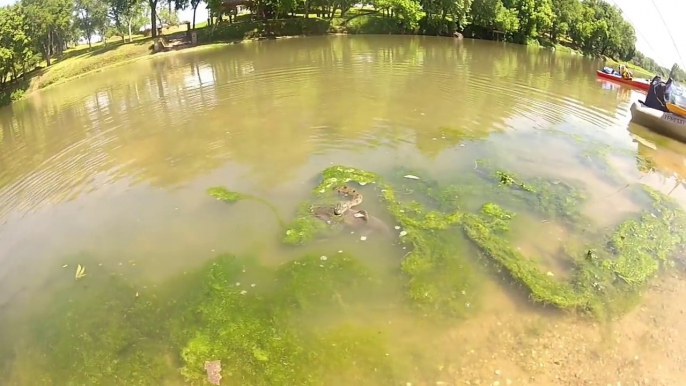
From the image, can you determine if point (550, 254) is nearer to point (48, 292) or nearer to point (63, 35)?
point (48, 292)

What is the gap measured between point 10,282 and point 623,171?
1724 cm

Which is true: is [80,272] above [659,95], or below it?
below

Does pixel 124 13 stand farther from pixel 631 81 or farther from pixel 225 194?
pixel 631 81

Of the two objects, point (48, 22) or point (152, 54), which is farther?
point (152, 54)

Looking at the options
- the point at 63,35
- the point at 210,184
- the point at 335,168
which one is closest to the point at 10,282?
the point at 210,184

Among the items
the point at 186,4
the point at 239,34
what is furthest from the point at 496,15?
the point at 186,4

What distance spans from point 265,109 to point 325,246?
1113 centimetres

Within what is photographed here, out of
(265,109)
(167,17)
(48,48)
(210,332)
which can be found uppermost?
(167,17)

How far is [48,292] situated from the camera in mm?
10484

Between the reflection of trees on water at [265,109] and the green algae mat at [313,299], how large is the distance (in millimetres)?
4646

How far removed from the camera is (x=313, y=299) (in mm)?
9914

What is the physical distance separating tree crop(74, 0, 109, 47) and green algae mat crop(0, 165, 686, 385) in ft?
109

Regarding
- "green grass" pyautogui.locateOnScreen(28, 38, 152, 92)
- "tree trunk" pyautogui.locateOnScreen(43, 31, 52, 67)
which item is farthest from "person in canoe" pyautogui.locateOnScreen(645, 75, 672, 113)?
"tree trunk" pyautogui.locateOnScreen(43, 31, 52, 67)

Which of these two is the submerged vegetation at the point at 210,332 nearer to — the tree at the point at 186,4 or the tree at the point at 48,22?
the tree at the point at 48,22
